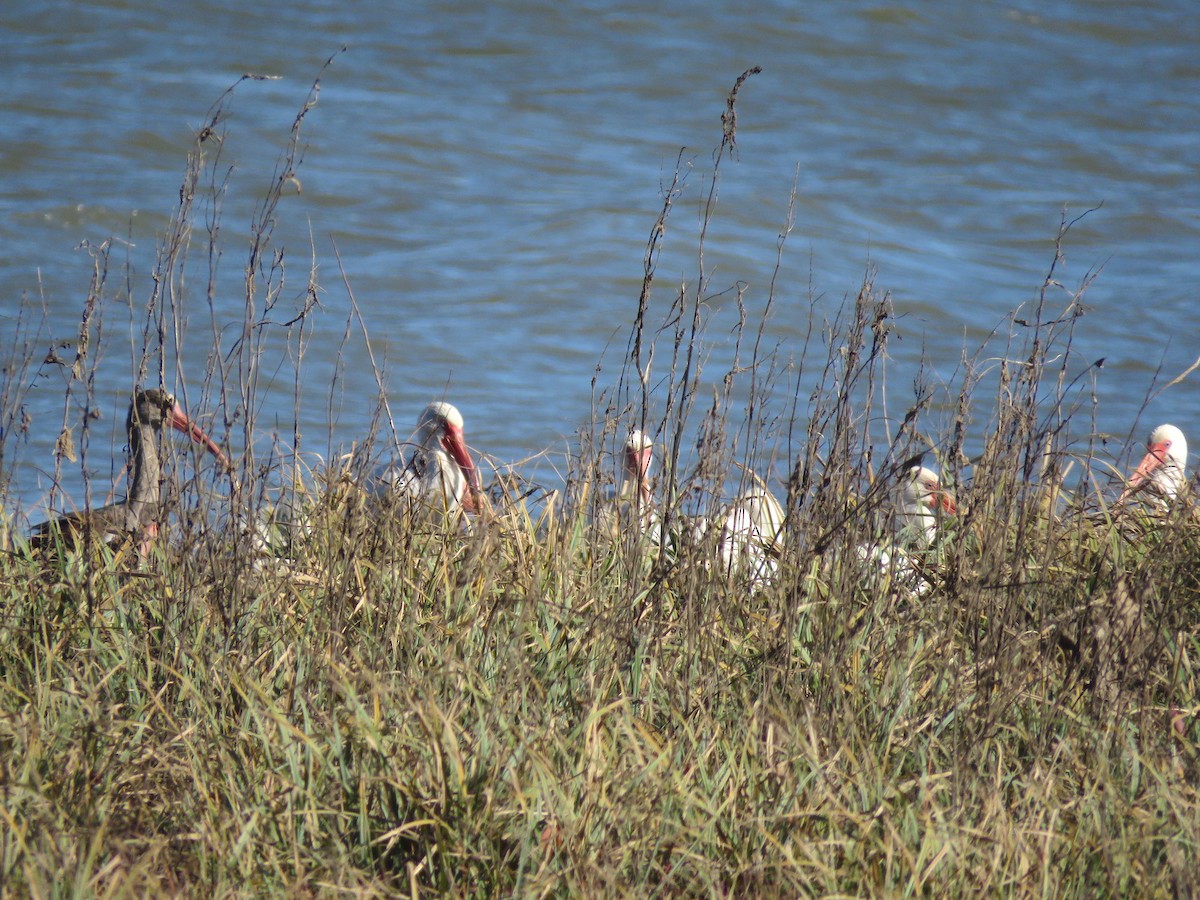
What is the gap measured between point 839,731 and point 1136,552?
177 centimetres

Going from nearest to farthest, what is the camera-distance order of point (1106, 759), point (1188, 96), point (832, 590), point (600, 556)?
point (1106, 759) < point (832, 590) < point (600, 556) < point (1188, 96)

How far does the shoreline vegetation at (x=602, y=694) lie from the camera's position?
2.82 m

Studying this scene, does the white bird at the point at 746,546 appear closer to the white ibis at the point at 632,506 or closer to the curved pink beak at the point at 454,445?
the white ibis at the point at 632,506

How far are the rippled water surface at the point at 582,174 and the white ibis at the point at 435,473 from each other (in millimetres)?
2345

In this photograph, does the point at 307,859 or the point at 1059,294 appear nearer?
the point at 307,859

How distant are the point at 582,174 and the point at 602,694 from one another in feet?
42.3

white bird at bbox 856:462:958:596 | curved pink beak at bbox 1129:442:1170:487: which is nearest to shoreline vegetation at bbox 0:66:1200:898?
white bird at bbox 856:462:958:596

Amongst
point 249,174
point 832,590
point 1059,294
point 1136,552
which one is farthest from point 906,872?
point 249,174

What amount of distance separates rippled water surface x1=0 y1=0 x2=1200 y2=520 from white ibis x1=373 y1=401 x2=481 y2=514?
7.69ft

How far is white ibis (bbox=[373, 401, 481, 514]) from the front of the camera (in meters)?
4.62

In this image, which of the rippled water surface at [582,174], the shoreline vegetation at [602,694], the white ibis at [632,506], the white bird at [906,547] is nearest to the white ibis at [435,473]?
the shoreline vegetation at [602,694]

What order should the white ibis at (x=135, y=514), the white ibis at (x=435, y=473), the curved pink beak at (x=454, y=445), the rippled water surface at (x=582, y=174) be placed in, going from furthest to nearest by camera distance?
the rippled water surface at (x=582, y=174), the curved pink beak at (x=454, y=445), the white ibis at (x=435, y=473), the white ibis at (x=135, y=514)

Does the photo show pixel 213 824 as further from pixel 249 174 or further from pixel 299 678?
pixel 249 174

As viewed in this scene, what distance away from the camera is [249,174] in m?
14.7
